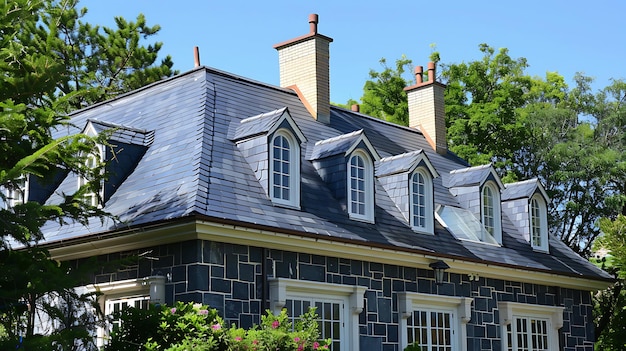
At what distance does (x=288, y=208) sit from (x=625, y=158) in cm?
1976

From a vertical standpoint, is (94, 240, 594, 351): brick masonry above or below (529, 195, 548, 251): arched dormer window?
below

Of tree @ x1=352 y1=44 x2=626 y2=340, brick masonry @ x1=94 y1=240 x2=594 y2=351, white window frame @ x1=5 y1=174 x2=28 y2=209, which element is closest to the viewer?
white window frame @ x1=5 y1=174 x2=28 y2=209

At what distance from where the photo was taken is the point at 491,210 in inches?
822

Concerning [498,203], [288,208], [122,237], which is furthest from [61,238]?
[498,203]

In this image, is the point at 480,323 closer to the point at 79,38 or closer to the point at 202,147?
the point at 202,147

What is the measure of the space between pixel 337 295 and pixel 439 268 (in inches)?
104

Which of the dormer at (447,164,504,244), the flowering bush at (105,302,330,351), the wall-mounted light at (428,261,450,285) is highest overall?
the dormer at (447,164,504,244)

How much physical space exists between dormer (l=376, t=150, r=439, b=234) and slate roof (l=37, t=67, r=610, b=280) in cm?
20

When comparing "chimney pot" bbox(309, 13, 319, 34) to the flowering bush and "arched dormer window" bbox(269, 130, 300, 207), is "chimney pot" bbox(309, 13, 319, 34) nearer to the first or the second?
"arched dormer window" bbox(269, 130, 300, 207)

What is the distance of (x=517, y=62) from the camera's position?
38062mm

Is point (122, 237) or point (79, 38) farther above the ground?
point (79, 38)

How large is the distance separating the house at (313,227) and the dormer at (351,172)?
0.09 feet

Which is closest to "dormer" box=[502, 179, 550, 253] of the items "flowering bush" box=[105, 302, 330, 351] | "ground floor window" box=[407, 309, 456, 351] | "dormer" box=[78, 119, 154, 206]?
"ground floor window" box=[407, 309, 456, 351]

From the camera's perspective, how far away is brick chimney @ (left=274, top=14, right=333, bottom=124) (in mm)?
20797
